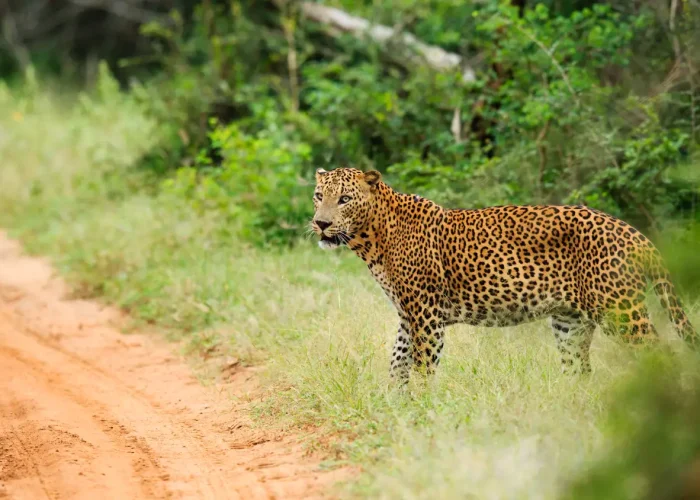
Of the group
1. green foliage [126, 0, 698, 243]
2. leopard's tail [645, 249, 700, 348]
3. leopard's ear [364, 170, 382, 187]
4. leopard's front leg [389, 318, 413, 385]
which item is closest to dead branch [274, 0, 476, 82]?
green foliage [126, 0, 698, 243]

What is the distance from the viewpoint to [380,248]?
6.51 metres

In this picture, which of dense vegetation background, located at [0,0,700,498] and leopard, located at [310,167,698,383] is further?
leopard, located at [310,167,698,383]

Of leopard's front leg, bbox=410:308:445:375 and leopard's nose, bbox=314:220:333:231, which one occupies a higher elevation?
leopard's nose, bbox=314:220:333:231

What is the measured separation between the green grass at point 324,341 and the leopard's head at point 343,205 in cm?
54

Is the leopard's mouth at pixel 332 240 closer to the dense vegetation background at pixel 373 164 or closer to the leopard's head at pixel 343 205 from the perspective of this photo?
the leopard's head at pixel 343 205

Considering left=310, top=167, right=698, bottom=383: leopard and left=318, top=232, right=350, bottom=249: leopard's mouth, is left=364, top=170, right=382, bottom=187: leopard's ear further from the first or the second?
left=318, top=232, right=350, bottom=249: leopard's mouth

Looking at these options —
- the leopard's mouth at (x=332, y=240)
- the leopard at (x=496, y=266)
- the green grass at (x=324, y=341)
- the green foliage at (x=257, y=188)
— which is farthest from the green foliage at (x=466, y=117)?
the leopard's mouth at (x=332, y=240)

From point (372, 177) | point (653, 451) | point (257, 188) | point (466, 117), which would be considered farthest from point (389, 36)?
point (653, 451)

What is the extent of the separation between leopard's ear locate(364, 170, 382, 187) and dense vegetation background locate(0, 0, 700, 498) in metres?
1.08

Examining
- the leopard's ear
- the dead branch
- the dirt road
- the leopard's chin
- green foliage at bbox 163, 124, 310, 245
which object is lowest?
the dirt road

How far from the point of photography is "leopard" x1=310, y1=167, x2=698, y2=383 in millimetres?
5684

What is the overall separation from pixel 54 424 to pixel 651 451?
13.4 feet

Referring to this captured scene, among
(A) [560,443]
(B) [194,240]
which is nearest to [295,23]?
(B) [194,240]

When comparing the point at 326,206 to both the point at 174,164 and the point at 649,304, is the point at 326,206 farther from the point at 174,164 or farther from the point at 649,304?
the point at 174,164
